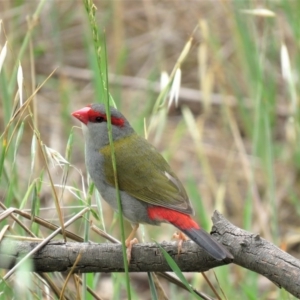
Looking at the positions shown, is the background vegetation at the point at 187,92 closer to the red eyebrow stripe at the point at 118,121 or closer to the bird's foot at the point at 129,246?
the red eyebrow stripe at the point at 118,121

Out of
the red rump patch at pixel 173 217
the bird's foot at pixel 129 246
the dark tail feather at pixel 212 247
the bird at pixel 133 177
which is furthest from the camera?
the bird at pixel 133 177

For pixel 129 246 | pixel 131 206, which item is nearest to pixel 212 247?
pixel 129 246

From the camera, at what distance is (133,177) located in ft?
8.92

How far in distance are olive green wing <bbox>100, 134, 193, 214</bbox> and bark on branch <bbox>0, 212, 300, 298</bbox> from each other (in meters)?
0.36

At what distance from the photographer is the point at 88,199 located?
2.38m

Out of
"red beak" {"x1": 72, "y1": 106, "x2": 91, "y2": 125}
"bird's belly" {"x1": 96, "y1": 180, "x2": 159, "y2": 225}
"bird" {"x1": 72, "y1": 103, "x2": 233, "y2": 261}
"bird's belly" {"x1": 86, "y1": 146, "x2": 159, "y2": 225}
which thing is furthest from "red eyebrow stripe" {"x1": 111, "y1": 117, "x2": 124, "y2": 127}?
"bird's belly" {"x1": 96, "y1": 180, "x2": 159, "y2": 225}

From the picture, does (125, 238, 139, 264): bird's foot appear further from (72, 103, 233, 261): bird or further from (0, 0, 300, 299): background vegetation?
(0, 0, 300, 299): background vegetation

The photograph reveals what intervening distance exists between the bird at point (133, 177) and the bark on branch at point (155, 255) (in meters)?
0.18

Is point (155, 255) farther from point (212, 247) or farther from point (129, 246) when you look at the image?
point (212, 247)

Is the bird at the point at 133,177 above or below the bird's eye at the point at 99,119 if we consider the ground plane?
below

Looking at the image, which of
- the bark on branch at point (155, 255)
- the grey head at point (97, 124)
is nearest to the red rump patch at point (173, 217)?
the bark on branch at point (155, 255)

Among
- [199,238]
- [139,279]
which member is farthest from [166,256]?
[139,279]

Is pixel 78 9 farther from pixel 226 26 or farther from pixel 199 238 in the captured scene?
pixel 199 238

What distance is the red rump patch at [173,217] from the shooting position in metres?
2.36
